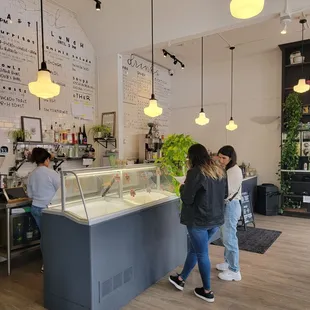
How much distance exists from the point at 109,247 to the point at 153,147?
4286mm

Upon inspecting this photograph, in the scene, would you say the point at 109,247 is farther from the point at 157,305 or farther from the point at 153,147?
the point at 153,147

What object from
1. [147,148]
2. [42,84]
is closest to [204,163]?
[42,84]

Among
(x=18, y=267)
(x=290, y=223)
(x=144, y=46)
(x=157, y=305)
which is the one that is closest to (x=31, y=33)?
(x=144, y=46)

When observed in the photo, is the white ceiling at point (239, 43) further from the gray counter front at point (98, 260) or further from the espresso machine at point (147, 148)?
the gray counter front at point (98, 260)

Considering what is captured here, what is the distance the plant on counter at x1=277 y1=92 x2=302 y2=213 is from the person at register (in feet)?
16.5

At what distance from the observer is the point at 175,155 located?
3410 millimetres

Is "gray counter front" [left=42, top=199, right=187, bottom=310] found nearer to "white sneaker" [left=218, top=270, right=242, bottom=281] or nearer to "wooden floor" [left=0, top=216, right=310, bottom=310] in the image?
"wooden floor" [left=0, top=216, right=310, bottom=310]

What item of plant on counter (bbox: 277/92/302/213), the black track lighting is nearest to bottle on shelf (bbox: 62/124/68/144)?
the black track lighting

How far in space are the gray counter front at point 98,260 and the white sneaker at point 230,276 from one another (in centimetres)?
76

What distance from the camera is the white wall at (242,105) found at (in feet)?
22.7

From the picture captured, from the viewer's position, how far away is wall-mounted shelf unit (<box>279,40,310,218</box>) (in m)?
6.34

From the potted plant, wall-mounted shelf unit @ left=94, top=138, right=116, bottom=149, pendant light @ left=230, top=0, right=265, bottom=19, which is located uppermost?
A: pendant light @ left=230, top=0, right=265, bottom=19

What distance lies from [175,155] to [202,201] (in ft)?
3.04

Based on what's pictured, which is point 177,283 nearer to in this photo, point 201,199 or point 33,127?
point 201,199
